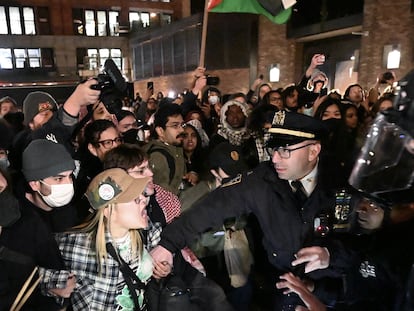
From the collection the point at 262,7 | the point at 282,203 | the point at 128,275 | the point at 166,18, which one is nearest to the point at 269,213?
the point at 282,203

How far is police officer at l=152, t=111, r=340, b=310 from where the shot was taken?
→ 2.44 meters

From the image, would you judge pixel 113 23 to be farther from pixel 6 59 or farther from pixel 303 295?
pixel 303 295

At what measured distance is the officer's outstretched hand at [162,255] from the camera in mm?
2326

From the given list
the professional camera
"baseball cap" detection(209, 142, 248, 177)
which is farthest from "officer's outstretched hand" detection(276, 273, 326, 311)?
the professional camera

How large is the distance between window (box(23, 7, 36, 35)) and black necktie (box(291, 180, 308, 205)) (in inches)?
1334

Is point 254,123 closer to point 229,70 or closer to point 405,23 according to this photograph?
point 405,23

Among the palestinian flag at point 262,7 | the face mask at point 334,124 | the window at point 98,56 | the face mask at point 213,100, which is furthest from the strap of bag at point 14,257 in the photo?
the window at point 98,56

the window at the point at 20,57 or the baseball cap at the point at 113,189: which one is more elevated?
the window at the point at 20,57

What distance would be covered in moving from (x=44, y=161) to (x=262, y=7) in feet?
14.6

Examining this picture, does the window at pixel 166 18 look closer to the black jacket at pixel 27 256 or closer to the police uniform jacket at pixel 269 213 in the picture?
the police uniform jacket at pixel 269 213

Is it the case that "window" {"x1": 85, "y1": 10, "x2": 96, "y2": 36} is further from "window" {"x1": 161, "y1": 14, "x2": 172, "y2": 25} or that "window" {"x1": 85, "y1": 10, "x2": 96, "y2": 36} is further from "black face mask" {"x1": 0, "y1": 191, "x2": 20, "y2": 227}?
"black face mask" {"x1": 0, "y1": 191, "x2": 20, "y2": 227}

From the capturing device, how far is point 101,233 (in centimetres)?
214

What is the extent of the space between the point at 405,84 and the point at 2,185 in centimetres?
213

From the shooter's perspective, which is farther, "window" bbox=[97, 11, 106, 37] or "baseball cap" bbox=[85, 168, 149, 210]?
"window" bbox=[97, 11, 106, 37]
